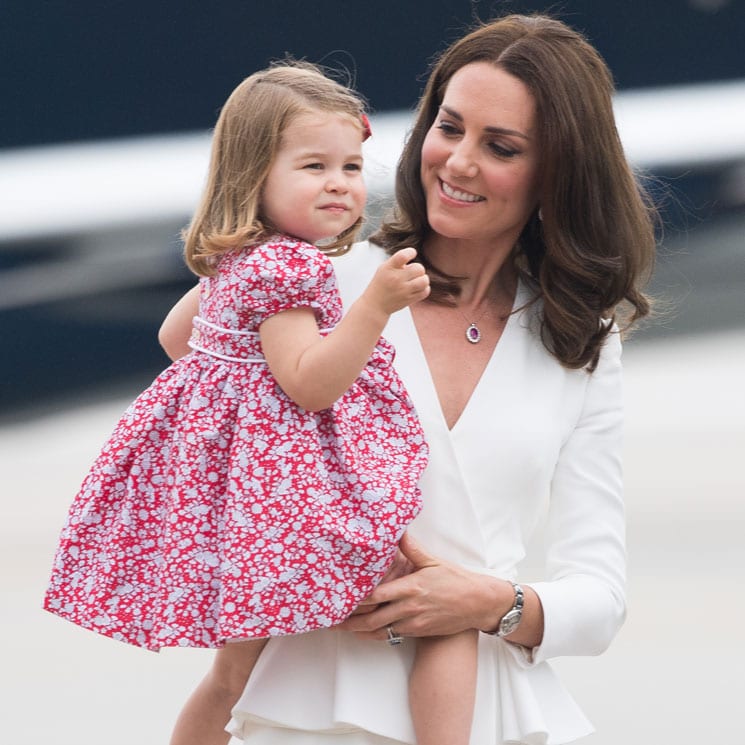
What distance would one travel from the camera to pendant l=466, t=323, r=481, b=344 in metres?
2.15

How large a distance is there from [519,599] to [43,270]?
3795 millimetres

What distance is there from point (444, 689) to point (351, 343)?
0.46 m

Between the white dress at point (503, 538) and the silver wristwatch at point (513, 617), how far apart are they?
0.05 m

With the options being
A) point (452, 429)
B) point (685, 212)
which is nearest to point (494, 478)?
point (452, 429)

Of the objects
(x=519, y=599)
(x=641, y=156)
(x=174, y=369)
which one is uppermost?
(x=641, y=156)

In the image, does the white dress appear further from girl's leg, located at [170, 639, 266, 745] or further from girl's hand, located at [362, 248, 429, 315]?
girl's hand, located at [362, 248, 429, 315]

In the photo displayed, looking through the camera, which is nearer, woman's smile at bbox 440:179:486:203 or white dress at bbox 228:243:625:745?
white dress at bbox 228:243:625:745

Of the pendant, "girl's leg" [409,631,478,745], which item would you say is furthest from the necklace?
"girl's leg" [409,631,478,745]

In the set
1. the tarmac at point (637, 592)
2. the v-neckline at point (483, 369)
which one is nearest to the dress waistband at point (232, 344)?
the v-neckline at point (483, 369)

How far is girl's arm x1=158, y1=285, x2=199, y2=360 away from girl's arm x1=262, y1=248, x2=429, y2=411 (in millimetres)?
314

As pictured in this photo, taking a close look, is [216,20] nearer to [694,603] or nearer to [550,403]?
[694,603]

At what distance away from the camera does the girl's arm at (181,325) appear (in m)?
2.09

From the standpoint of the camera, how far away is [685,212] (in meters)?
5.81

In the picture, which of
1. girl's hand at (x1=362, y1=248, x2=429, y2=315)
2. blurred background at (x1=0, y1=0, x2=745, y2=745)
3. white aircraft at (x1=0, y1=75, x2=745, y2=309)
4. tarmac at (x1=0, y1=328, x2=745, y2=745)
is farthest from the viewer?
white aircraft at (x1=0, y1=75, x2=745, y2=309)
